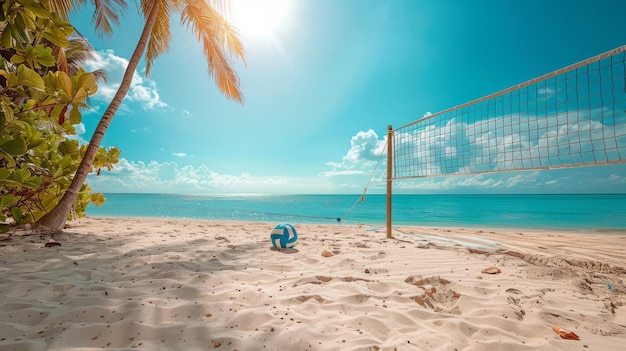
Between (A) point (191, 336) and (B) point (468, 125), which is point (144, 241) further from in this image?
(B) point (468, 125)

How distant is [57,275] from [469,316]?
122 inches

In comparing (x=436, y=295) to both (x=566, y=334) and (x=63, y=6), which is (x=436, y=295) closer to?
(x=566, y=334)

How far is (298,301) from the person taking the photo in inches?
69.2

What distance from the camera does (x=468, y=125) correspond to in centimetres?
435

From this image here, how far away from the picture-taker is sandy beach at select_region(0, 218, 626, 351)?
1.30 metres

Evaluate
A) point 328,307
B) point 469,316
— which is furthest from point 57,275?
point 469,316

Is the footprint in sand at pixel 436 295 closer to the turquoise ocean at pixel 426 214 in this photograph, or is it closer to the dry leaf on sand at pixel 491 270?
the dry leaf on sand at pixel 491 270

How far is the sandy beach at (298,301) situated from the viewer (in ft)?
4.27

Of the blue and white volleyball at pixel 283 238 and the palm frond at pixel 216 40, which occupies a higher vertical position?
the palm frond at pixel 216 40

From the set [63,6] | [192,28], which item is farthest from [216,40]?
[63,6]

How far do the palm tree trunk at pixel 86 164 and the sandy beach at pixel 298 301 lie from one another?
824mm

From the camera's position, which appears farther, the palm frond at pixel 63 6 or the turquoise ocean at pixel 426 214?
the turquoise ocean at pixel 426 214

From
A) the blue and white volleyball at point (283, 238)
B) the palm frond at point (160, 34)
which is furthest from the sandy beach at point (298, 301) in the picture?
the palm frond at point (160, 34)

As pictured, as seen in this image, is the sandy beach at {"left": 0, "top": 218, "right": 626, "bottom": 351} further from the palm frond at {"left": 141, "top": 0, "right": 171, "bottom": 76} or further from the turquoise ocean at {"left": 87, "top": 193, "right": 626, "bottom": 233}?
the palm frond at {"left": 141, "top": 0, "right": 171, "bottom": 76}
